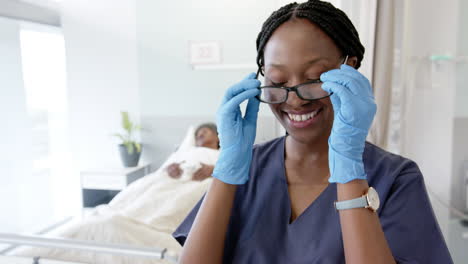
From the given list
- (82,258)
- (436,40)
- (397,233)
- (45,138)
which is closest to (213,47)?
(45,138)

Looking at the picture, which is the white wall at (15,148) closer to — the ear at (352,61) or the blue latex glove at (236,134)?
the blue latex glove at (236,134)

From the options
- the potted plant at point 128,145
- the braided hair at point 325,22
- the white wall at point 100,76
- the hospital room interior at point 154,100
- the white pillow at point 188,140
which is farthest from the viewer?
the white pillow at point 188,140

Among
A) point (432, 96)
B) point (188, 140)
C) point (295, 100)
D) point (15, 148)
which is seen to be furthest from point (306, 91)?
point (188, 140)

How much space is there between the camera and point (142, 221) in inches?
60.6

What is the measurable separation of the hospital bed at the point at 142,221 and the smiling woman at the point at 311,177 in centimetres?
17

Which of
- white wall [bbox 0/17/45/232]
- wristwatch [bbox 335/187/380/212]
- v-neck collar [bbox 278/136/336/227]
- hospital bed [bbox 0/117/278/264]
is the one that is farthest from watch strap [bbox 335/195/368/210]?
white wall [bbox 0/17/45/232]

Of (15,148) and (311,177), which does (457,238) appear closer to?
(311,177)

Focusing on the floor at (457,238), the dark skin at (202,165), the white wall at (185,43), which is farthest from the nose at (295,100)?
the floor at (457,238)

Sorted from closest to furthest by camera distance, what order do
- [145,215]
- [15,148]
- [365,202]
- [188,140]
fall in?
[365,202]
[15,148]
[145,215]
[188,140]

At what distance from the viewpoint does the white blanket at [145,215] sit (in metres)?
1.00

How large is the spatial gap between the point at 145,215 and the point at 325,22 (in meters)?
1.35

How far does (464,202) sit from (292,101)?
161 cm

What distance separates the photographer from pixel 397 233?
2.03 feet

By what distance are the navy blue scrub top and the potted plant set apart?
1138 mm
